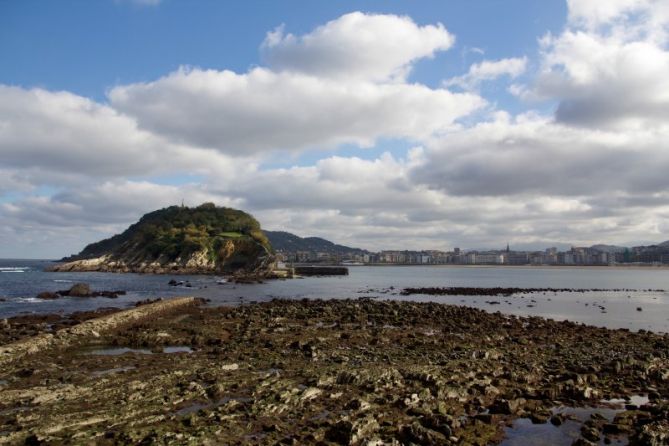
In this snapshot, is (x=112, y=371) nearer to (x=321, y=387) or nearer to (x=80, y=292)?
(x=321, y=387)

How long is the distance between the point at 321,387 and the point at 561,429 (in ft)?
26.7

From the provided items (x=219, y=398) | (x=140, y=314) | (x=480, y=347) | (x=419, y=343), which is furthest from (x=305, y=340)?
(x=140, y=314)

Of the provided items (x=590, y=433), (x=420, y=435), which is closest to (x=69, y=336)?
(x=420, y=435)

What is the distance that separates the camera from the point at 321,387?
1747 centimetres

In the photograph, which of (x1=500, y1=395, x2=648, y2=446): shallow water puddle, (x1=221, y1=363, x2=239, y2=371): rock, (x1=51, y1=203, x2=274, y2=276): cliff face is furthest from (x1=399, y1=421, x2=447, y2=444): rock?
(x1=51, y1=203, x2=274, y2=276): cliff face

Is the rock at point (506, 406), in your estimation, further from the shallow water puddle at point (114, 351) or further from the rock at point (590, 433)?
the shallow water puddle at point (114, 351)

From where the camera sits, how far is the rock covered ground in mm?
13016

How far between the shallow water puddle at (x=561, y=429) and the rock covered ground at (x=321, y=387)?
0.22 m

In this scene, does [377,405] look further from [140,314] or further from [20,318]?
[20,318]

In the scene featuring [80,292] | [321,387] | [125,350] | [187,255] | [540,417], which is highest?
[187,255]

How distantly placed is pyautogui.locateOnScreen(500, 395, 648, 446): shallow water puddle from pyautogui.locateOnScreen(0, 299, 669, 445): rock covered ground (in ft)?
0.72

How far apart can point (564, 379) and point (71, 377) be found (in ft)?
66.6

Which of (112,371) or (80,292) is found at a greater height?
(112,371)

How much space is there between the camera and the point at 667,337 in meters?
34.0
